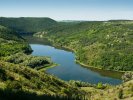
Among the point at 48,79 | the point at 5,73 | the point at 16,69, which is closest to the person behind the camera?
the point at 5,73

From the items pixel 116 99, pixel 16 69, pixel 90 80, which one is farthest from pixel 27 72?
pixel 90 80

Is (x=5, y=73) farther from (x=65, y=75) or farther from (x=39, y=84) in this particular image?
(x=65, y=75)

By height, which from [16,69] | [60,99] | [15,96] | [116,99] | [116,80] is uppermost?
[15,96]

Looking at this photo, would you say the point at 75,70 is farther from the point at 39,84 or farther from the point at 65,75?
the point at 39,84

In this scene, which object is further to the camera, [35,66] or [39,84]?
[35,66]

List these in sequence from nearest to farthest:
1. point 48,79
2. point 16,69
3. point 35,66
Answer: point 16,69 → point 48,79 → point 35,66

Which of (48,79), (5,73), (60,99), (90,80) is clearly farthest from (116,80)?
(60,99)

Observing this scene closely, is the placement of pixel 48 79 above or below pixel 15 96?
below

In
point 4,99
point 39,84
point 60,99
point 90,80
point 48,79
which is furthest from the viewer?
point 90,80

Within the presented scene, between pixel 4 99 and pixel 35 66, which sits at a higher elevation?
pixel 4 99
